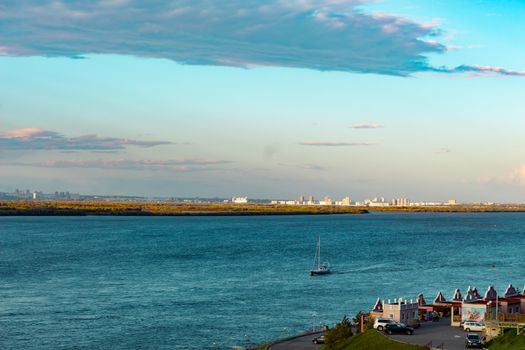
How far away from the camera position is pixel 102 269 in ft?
340

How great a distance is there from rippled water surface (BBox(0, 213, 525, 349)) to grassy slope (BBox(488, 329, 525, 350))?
60.5 ft

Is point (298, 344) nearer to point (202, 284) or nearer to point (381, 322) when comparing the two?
point (381, 322)

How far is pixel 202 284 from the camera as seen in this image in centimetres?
8825

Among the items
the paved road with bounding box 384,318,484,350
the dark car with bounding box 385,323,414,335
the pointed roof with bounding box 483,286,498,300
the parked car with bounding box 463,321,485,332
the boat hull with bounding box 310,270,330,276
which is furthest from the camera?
the boat hull with bounding box 310,270,330,276

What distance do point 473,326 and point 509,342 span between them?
7.18 metres

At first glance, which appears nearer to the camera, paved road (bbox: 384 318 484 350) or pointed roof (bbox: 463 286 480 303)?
paved road (bbox: 384 318 484 350)

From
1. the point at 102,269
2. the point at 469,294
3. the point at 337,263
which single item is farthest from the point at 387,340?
the point at 337,263

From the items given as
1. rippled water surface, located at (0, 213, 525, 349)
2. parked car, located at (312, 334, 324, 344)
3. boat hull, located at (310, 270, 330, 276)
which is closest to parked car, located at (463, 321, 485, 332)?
parked car, located at (312, 334, 324, 344)

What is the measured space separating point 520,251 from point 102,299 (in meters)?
90.4

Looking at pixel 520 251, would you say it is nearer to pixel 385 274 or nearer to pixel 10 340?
pixel 385 274

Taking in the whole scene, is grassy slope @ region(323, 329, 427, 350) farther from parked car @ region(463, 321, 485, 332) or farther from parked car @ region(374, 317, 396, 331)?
parked car @ region(463, 321, 485, 332)

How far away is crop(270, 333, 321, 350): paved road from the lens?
4694 cm

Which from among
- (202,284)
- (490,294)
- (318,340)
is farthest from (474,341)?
(202,284)

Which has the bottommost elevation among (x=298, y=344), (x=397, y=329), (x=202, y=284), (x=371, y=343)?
Result: (x=202, y=284)
